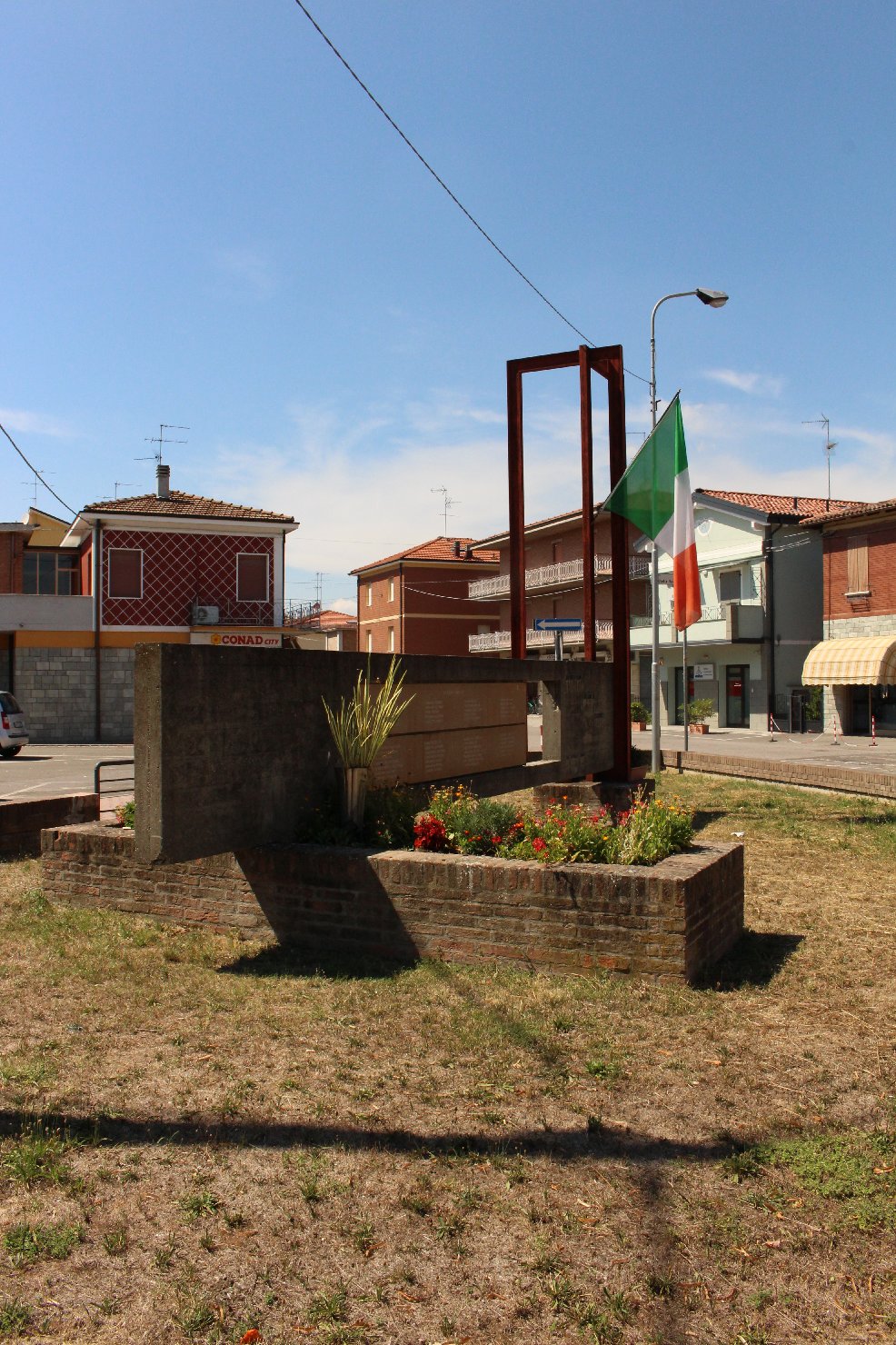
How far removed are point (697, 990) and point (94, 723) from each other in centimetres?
2896

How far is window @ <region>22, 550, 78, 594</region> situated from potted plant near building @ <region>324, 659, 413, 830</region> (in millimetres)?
34137

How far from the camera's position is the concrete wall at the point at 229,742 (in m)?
5.94

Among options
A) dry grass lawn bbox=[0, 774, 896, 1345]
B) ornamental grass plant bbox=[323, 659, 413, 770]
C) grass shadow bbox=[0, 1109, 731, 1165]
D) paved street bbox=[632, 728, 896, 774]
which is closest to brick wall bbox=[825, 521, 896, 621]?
paved street bbox=[632, 728, 896, 774]

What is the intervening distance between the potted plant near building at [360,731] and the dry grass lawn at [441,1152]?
1320 millimetres

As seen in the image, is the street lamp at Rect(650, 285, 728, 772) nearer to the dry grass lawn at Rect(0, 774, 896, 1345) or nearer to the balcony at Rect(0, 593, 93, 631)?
the dry grass lawn at Rect(0, 774, 896, 1345)

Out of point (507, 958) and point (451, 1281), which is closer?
point (451, 1281)

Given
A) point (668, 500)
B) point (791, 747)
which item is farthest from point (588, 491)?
point (791, 747)

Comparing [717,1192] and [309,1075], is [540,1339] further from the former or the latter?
[309,1075]

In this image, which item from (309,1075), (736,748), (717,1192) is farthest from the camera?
(736,748)

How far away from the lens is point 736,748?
29.1m

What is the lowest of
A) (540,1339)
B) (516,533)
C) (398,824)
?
(540,1339)

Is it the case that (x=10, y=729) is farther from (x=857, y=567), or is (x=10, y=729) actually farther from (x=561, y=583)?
(x=561, y=583)

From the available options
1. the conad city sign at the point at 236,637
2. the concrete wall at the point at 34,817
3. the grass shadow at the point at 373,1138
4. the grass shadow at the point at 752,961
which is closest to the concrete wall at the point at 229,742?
the grass shadow at the point at 373,1138

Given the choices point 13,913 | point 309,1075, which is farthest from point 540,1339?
point 13,913
